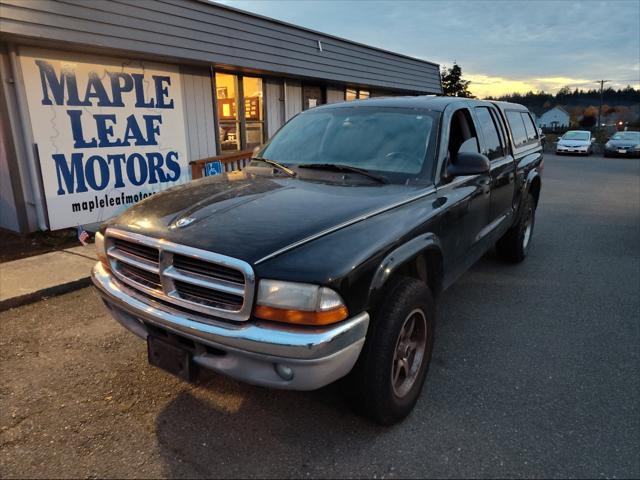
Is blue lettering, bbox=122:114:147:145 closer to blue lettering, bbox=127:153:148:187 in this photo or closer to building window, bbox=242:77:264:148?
blue lettering, bbox=127:153:148:187

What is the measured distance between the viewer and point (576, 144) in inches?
1008

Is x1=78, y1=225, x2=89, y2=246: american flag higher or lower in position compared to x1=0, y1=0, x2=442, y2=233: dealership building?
lower

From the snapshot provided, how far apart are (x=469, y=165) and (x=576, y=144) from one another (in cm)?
2670

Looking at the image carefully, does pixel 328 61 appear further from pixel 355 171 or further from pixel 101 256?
pixel 101 256

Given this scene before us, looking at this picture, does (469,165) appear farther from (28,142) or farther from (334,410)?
(28,142)

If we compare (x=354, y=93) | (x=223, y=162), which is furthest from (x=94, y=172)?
(x=354, y=93)

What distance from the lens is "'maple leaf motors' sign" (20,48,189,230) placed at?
6152mm

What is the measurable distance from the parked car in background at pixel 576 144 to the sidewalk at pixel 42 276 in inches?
1064

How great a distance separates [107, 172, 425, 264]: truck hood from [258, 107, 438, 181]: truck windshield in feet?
0.98

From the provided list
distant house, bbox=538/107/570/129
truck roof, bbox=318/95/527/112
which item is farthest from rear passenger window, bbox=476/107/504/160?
distant house, bbox=538/107/570/129

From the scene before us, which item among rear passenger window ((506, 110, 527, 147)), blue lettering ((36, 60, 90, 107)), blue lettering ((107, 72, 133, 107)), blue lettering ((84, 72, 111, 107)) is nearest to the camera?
rear passenger window ((506, 110, 527, 147))

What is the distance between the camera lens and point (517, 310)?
422 centimetres

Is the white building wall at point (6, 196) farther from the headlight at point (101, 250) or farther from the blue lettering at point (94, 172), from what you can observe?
the headlight at point (101, 250)

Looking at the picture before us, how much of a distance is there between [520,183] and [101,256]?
4232 mm
